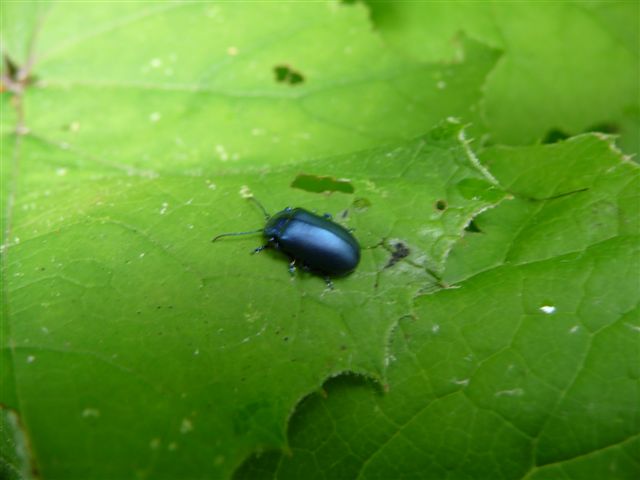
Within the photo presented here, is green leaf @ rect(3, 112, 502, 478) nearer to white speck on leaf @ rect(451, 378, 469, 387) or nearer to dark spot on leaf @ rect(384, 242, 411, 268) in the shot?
dark spot on leaf @ rect(384, 242, 411, 268)

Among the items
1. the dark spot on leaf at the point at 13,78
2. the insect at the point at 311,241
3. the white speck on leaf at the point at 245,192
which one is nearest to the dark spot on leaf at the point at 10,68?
the dark spot on leaf at the point at 13,78

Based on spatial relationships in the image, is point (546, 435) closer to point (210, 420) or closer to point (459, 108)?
point (210, 420)

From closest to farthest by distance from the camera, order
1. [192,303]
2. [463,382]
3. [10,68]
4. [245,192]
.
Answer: [192,303] < [463,382] < [245,192] < [10,68]

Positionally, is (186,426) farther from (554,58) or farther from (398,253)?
(554,58)

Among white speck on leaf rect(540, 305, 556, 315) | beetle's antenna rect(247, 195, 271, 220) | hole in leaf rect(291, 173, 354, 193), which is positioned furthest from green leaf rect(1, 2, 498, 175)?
white speck on leaf rect(540, 305, 556, 315)

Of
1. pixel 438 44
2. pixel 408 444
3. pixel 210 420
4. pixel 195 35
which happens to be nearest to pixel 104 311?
pixel 210 420

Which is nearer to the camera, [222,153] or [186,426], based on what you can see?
[186,426]

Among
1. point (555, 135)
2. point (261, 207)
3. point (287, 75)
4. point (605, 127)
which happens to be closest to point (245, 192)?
point (261, 207)
